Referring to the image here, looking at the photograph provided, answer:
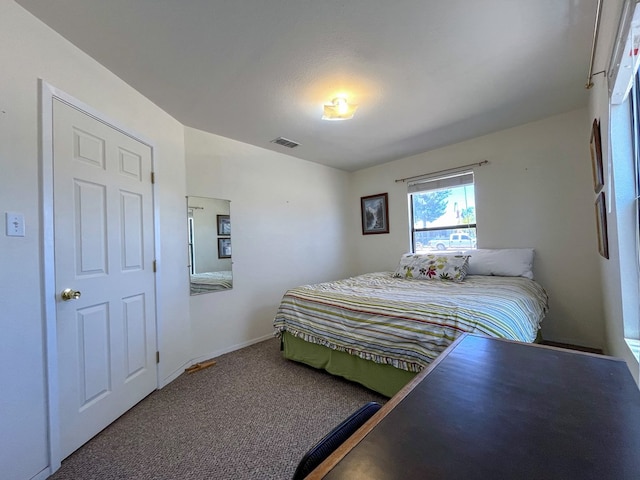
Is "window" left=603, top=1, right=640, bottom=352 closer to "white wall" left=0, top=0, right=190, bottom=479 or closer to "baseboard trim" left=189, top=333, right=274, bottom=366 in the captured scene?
"white wall" left=0, top=0, right=190, bottom=479

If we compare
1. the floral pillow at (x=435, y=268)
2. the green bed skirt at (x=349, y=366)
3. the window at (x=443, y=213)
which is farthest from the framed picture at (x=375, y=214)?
the green bed skirt at (x=349, y=366)

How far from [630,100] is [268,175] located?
3.12m

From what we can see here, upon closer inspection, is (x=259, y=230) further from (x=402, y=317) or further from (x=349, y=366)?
(x=402, y=317)

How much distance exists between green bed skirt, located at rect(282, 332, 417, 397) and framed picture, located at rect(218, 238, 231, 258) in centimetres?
108

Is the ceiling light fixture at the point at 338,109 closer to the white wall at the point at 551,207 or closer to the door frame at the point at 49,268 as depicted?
the door frame at the point at 49,268

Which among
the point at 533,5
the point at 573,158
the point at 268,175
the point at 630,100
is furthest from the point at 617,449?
the point at 268,175

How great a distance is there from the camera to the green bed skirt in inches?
78.2

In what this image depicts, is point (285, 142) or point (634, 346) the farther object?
point (285, 142)

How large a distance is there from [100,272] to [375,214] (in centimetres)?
352

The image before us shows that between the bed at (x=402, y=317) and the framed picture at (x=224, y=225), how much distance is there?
104 cm

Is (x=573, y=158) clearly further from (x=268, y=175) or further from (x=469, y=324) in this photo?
(x=268, y=175)

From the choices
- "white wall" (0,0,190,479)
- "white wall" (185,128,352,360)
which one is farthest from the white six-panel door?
"white wall" (185,128,352,360)

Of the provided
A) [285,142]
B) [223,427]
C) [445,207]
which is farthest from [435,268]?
[223,427]

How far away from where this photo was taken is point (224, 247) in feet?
10.4
